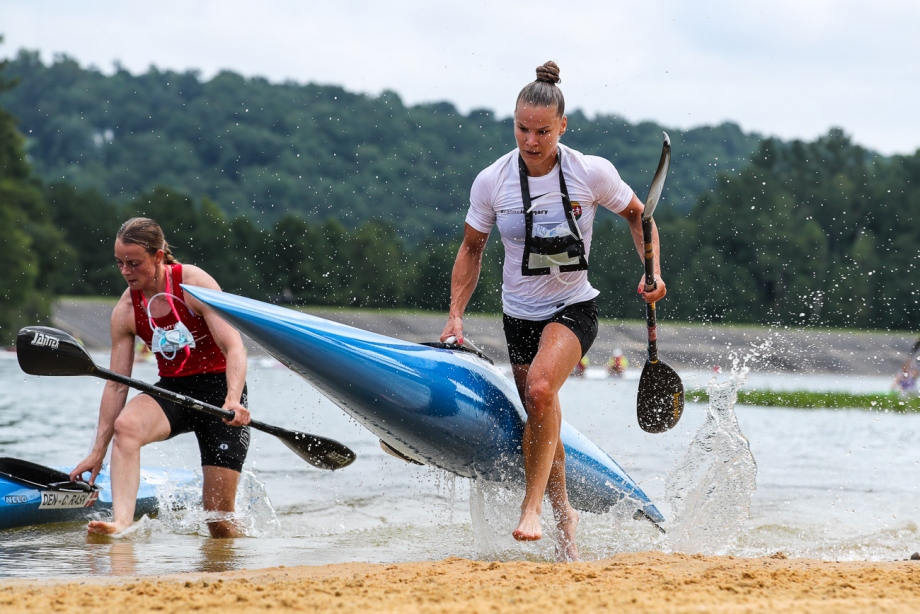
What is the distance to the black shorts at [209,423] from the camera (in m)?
5.63

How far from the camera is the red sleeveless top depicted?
5.38 metres

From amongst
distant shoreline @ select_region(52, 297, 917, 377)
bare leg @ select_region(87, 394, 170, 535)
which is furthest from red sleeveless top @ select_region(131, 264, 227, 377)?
distant shoreline @ select_region(52, 297, 917, 377)

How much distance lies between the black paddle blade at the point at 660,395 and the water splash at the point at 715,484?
179 mm

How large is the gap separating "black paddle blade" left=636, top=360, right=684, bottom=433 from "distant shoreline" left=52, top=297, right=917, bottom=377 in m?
28.7

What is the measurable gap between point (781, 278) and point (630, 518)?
145ft

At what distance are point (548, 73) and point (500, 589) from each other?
2.46 m

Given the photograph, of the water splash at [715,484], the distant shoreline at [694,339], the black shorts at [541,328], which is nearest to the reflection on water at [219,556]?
the black shorts at [541,328]

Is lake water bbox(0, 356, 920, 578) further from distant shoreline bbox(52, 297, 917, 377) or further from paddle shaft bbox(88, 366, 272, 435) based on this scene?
distant shoreline bbox(52, 297, 917, 377)

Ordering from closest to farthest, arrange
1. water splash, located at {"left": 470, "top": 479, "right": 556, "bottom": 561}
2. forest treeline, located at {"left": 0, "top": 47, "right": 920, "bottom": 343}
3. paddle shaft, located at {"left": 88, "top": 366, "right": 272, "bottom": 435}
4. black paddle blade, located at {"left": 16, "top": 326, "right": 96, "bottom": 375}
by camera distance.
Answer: paddle shaft, located at {"left": 88, "top": 366, "right": 272, "bottom": 435} < black paddle blade, located at {"left": 16, "top": 326, "right": 96, "bottom": 375} < water splash, located at {"left": 470, "top": 479, "right": 556, "bottom": 561} < forest treeline, located at {"left": 0, "top": 47, "right": 920, "bottom": 343}

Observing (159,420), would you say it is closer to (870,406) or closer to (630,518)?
(630,518)

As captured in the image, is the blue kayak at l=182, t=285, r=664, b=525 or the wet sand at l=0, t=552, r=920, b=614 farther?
the blue kayak at l=182, t=285, r=664, b=525

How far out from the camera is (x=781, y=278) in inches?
1905

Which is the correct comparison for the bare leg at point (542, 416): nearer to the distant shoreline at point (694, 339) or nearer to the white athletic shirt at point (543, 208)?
the white athletic shirt at point (543, 208)

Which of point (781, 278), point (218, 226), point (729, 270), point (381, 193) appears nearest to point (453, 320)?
point (729, 270)
